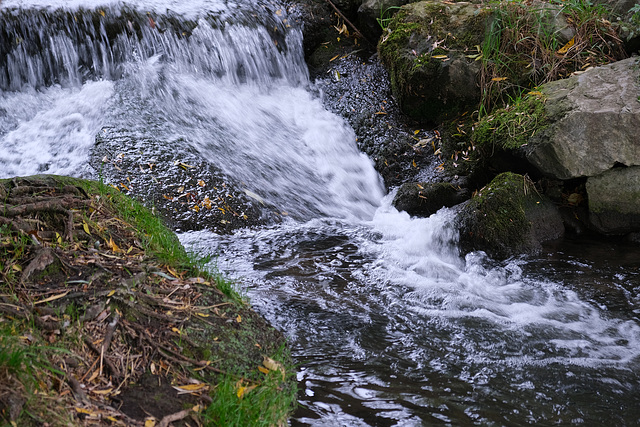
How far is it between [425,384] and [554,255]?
110 inches

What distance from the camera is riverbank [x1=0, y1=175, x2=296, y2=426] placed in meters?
2.07

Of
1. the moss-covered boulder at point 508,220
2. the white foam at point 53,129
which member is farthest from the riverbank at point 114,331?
the moss-covered boulder at point 508,220

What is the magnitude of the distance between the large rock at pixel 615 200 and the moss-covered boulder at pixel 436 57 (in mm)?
2174

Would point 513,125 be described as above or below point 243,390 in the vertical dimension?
above

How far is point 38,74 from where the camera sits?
7.30m

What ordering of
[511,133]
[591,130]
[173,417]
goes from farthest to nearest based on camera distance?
[511,133] < [591,130] < [173,417]

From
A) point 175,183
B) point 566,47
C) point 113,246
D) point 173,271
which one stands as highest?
point 566,47

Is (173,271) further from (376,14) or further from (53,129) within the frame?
(376,14)

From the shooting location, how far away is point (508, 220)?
5.22m

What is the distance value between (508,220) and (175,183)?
3.59m

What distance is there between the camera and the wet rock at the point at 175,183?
5.40 meters

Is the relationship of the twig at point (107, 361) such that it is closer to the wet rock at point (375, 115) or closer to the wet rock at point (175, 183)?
the wet rock at point (175, 183)

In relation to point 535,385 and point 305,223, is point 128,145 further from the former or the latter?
point 535,385

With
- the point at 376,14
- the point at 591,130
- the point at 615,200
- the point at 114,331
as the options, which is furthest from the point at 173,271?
the point at 376,14
